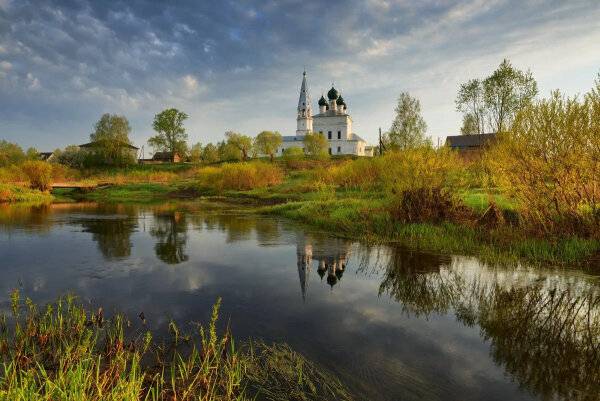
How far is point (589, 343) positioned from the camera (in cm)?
603

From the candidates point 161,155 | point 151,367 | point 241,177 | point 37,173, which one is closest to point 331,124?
point 161,155

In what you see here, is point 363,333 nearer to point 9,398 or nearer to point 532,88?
point 9,398

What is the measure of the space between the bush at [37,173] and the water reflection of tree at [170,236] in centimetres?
1849

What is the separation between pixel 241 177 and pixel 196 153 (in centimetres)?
5573

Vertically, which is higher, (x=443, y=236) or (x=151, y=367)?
(x=443, y=236)

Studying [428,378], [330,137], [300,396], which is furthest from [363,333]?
[330,137]

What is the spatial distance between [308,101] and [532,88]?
79.4m

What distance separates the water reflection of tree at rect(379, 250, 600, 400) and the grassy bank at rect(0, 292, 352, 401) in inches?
110

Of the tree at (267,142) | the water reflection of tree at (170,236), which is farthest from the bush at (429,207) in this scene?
the tree at (267,142)

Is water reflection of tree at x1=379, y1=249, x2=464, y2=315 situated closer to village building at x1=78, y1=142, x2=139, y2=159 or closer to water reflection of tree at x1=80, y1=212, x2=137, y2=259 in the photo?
water reflection of tree at x1=80, y1=212, x2=137, y2=259

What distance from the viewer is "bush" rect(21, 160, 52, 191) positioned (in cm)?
3391

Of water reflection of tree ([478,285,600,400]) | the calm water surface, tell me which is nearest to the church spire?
the calm water surface

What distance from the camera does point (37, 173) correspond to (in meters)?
34.2

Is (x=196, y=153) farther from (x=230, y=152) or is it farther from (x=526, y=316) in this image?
(x=526, y=316)
